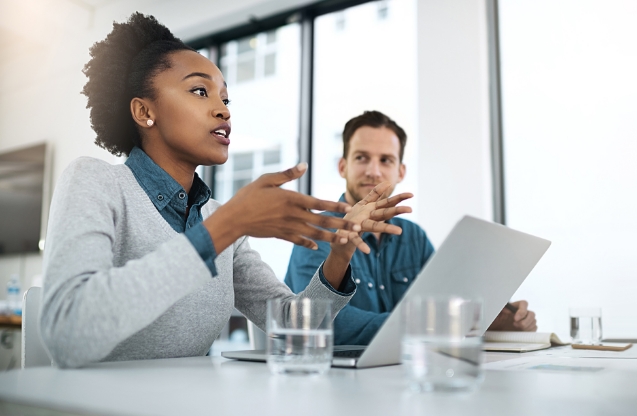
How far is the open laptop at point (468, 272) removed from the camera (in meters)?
0.70

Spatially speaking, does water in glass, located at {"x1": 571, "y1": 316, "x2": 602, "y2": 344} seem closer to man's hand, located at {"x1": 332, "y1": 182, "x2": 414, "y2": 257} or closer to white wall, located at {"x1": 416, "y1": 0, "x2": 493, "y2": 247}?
man's hand, located at {"x1": 332, "y1": 182, "x2": 414, "y2": 257}

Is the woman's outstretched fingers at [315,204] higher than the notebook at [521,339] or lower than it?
higher

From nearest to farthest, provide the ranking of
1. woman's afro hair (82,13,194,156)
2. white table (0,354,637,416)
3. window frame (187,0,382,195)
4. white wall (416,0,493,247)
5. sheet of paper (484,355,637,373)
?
1. white table (0,354,637,416)
2. sheet of paper (484,355,637,373)
3. woman's afro hair (82,13,194,156)
4. white wall (416,0,493,247)
5. window frame (187,0,382,195)

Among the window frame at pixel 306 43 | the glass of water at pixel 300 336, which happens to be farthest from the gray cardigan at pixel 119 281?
the window frame at pixel 306 43

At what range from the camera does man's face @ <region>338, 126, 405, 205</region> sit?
193 cm

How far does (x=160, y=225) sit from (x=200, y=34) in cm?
316

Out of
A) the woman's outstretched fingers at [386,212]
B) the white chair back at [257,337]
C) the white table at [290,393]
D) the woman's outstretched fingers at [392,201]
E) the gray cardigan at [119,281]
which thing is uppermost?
the woman's outstretched fingers at [392,201]

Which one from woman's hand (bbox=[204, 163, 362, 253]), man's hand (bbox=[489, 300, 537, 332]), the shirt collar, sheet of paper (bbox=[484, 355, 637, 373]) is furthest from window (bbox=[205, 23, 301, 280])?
woman's hand (bbox=[204, 163, 362, 253])

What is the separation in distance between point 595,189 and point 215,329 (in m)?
2.01

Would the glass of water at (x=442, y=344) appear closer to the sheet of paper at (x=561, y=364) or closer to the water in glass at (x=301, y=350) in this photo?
the water in glass at (x=301, y=350)

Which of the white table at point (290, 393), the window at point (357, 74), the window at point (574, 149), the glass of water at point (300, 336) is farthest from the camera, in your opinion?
the window at point (357, 74)

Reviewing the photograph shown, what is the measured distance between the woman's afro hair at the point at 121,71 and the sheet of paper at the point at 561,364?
0.90 meters

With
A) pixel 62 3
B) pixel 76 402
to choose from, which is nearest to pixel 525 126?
pixel 76 402

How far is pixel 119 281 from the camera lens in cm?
69
